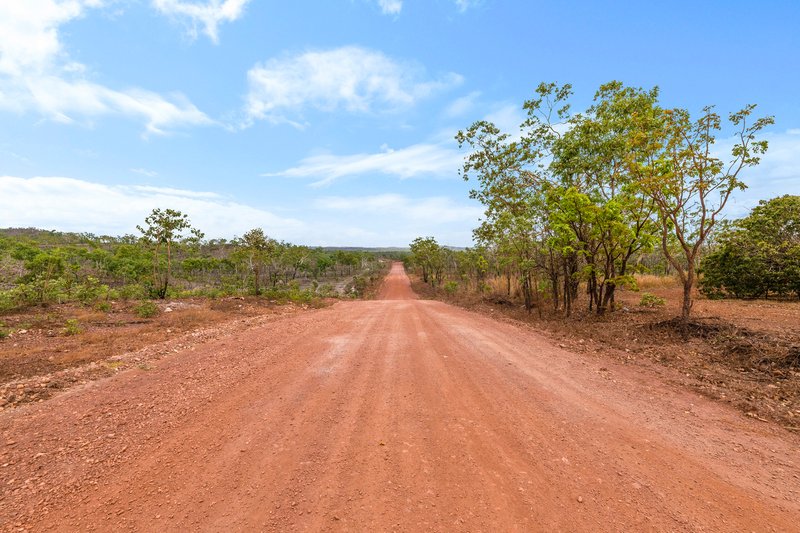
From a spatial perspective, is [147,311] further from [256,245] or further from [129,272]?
[129,272]

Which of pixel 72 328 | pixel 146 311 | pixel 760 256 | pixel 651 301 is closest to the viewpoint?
pixel 72 328

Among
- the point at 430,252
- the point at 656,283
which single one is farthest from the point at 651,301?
the point at 430,252

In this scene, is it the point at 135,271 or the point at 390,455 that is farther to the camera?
the point at 135,271

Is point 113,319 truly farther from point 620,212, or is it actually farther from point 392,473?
point 620,212

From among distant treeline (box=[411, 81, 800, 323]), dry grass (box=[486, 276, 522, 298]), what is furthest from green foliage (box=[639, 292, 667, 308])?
dry grass (box=[486, 276, 522, 298])

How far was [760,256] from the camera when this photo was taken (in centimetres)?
1280

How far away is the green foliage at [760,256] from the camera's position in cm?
1247

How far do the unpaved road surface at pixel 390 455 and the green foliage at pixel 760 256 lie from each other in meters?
12.9

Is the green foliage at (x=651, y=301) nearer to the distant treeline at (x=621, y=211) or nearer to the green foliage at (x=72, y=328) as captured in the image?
the distant treeline at (x=621, y=211)

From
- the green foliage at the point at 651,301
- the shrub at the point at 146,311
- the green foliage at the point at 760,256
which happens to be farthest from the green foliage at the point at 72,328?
the green foliage at the point at 760,256

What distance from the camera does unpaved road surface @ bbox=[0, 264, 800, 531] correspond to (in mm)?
2334

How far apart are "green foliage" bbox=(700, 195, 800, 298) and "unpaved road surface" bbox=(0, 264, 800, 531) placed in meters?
12.9

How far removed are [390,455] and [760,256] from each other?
17.5 meters

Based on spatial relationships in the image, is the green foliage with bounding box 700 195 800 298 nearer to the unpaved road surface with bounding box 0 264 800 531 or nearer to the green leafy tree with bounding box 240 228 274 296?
the unpaved road surface with bounding box 0 264 800 531
